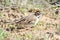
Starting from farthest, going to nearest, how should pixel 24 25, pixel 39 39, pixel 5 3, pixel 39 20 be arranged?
1. pixel 5 3
2. pixel 39 20
3. pixel 24 25
4. pixel 39 39

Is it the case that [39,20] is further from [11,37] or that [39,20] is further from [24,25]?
[11,37]

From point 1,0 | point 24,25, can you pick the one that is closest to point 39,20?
point 24,25

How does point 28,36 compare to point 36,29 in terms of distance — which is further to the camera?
point 36,29

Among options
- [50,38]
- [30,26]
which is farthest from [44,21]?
[50,38]

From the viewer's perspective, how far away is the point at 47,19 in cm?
1029

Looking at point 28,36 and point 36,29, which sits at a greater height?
point 28,36

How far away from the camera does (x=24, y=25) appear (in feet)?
29.3

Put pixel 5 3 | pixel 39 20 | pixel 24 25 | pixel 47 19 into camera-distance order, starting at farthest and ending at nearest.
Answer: pixel 5 3, pixel 47 19, pixel 39 20, pixel 24 25

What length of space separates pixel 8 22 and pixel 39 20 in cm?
112

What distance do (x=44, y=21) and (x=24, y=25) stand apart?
1146mm

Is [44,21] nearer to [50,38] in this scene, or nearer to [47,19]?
[47,19]

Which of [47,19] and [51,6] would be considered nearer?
[47,19]

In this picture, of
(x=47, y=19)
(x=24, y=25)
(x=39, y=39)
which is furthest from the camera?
(x=47, y=19)

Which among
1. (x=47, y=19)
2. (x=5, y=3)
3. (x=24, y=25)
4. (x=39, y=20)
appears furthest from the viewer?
(x=5, y=3)
